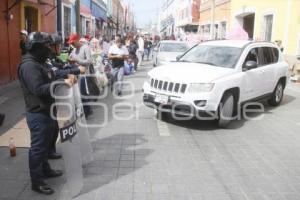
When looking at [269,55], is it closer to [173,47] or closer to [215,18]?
[173,47]

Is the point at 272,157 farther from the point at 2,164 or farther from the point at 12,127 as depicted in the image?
the point at 12,127

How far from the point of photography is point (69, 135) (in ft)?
13.9

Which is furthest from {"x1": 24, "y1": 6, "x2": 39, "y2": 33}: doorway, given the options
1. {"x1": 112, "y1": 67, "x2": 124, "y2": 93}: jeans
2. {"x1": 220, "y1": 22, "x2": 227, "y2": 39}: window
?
{"x1": 220, "y1": 22, "x2": 227, "y2": 39}: window

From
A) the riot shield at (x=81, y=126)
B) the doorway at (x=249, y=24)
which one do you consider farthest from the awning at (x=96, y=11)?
the riot shield at (x=81, y=126)

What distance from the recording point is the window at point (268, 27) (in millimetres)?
20719

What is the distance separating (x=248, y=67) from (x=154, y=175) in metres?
4.05

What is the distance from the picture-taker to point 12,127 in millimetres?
7316

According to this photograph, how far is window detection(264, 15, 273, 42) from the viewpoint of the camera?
2072cm

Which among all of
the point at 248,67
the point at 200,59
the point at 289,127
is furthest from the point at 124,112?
the point at 289,127

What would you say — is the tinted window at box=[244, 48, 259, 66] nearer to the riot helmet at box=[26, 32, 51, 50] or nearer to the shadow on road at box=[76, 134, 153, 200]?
the shadow on road at box=[76, 134, 153, 200]

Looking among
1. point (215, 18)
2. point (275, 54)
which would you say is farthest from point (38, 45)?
point (215, 18)

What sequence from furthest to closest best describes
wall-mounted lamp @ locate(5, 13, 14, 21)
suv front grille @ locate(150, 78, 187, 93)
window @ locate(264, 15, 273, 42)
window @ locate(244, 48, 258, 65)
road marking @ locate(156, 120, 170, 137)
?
1. window @ locate(264, 15, 273, 42)
2. wall-mounted lamp @ locate(5, 13, 14, 21)
3. window @ locate(244, 48, 258, 65)
4. suv front grille @ locate(150, 78, 187, 93)
5. road marking @ locate(156, 120, 170, 137)

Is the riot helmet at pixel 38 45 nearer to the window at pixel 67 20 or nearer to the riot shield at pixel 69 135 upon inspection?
the riot shield at pixel 69 135

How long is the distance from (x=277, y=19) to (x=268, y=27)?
1912 millimetres
